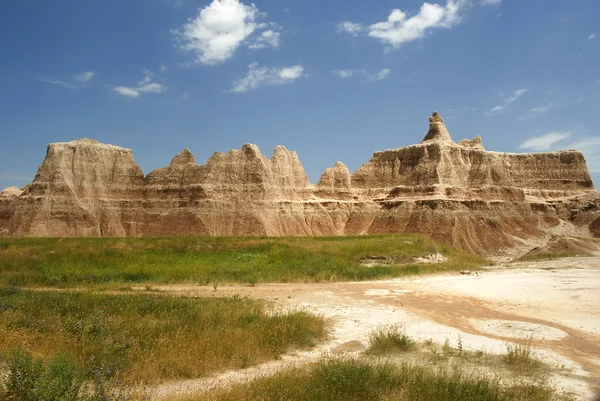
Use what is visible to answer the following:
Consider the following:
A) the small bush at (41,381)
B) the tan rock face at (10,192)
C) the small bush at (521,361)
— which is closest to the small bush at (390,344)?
the small bush at (521,361)

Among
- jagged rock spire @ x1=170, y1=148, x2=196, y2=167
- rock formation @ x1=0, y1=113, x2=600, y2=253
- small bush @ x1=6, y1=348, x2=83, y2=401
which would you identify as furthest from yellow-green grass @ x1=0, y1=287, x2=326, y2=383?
jagged rock spire @ x1=170, y1=148, x2=196, y2=167

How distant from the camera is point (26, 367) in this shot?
6.79 m

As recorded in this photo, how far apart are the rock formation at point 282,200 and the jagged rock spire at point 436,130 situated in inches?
9.0

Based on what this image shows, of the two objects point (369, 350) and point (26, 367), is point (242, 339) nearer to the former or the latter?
point (369, 350)

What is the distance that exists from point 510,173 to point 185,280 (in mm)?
80846

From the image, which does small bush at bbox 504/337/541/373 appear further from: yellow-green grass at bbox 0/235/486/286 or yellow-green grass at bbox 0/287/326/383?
yellow-green grass at bbox 0/235/486/286

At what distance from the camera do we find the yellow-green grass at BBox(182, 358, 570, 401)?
22.6 ft

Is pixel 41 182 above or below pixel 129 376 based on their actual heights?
above

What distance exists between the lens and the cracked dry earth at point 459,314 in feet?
28.9

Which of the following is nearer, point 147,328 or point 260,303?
point 147,328

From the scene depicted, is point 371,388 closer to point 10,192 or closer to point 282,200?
point 282,200

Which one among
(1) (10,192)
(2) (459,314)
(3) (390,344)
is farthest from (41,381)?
(1) (10,192)

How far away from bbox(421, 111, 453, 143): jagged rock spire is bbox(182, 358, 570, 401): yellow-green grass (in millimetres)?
72798

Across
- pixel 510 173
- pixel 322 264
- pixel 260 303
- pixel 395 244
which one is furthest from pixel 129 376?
pixel 510 173
